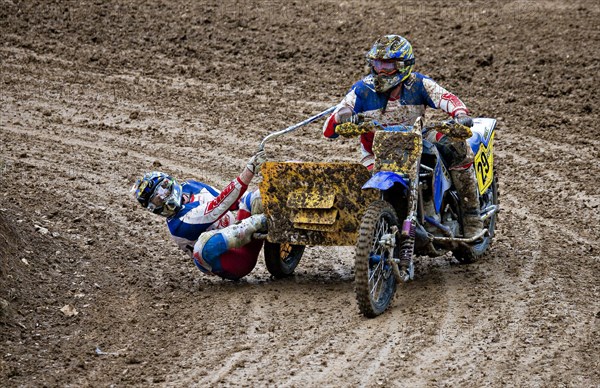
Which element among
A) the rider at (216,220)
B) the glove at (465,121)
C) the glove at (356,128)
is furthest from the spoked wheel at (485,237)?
the rider at (216,220)

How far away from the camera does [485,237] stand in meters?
10.2

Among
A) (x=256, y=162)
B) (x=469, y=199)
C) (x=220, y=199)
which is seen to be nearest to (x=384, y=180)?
(x=256, y=162)

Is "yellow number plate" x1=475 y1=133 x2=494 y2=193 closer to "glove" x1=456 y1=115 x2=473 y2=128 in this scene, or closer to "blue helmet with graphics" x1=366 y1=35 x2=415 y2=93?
"glove" x1=456 y1=115 x2=473 y2=128

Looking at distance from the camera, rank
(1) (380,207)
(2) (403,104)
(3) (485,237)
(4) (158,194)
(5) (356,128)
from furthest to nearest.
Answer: (3) (485,237)
(4) (158,194)
(2) (403,104)
(5) (356,128)
(1) (380,207)

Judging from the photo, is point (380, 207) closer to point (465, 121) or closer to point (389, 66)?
point (465, 121)

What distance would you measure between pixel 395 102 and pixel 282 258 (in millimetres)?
1751

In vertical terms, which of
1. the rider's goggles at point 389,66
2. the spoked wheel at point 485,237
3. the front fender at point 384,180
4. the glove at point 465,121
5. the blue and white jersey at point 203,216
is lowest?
the spoked wheel at point 485,237

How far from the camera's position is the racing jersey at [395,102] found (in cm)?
940

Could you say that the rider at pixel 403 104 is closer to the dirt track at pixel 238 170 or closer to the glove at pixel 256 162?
the glove at pixel 256 162

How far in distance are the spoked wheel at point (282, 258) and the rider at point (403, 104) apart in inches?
43.7

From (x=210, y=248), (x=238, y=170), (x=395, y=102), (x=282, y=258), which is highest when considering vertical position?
(x=395, y=102)

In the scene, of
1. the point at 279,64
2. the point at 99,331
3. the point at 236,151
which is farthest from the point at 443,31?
the point at 99,331

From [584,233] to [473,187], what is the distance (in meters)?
1.78

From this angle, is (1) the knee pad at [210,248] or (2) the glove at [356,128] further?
(1) the knee pad at [210,248]
